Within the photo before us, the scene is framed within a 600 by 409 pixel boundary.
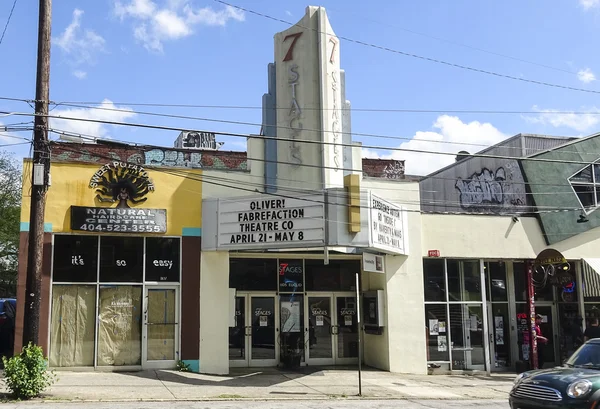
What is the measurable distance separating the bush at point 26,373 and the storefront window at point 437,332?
12.4 m

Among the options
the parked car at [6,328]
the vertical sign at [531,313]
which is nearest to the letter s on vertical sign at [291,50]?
the vertical sign at [531,313]

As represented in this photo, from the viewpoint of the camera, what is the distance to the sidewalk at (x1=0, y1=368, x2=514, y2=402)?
14.8m

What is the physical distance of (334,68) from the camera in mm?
18969

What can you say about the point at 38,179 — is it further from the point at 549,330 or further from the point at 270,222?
the point at 549,330

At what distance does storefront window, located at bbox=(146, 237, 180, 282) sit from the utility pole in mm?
4710

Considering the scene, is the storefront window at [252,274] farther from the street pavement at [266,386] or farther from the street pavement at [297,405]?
the street pavement at [297,405]

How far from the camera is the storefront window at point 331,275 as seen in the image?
71.6 feet

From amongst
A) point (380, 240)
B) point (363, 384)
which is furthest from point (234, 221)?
point (363, 384)

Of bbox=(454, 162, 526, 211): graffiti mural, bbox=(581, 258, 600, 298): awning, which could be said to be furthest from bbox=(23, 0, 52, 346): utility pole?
bbox=(581, 258, 600, 298): awning

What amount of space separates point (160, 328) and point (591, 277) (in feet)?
49.2

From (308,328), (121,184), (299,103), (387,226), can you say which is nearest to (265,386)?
(308,328)

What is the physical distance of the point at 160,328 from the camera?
18609 mm

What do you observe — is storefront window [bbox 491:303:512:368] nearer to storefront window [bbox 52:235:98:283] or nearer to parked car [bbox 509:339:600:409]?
parked car [bbox 509:339:600:409]

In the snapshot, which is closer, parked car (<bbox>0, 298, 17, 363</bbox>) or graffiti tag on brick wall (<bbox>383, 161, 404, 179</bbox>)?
graffiti tag on brick wall (<bbox>383, 161, 404, 179</bbox>)
